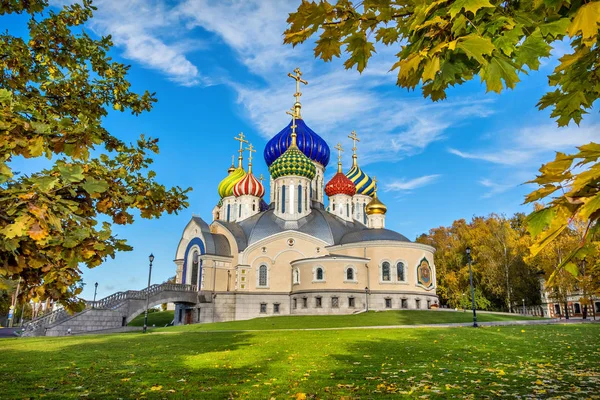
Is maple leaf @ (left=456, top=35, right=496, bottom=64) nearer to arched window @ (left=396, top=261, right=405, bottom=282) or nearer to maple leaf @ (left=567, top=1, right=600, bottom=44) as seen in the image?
maple leaf @ (left=567, top=1, right=600, bottom=44)

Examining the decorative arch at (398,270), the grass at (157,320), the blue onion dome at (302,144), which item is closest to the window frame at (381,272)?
the decorative arch at (398,270)

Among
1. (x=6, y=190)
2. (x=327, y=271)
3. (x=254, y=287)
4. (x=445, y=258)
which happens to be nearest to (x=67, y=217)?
(x=6, y=190)

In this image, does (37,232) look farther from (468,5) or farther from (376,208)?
(376,208)

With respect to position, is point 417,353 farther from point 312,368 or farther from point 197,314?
Answer: point 197,314

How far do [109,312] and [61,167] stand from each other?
97.9 feet

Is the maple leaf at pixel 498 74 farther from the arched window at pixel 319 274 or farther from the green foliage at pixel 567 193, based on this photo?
the arched window at pixel 319 274

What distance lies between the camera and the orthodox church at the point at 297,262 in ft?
113

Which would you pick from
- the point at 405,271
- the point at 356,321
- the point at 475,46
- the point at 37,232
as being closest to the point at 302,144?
the point at 405,271

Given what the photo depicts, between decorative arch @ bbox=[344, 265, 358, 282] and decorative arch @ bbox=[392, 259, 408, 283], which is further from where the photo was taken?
decorative arch @ bbox=[392, 259, 408, 283]

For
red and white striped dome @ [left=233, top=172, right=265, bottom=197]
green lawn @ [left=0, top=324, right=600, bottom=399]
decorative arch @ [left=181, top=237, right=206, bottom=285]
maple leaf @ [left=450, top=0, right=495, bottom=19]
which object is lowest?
green lawn @ [left=0, top=324, right=600, bottom=399]

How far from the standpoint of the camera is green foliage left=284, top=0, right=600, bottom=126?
2.69 meters

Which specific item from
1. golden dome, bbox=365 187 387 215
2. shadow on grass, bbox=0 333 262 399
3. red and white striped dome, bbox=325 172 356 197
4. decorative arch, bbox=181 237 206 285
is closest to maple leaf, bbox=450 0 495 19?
shadow on grass, bbox=0 333 262 399

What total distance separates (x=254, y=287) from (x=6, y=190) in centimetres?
3413

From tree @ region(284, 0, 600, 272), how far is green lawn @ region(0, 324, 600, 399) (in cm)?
447
